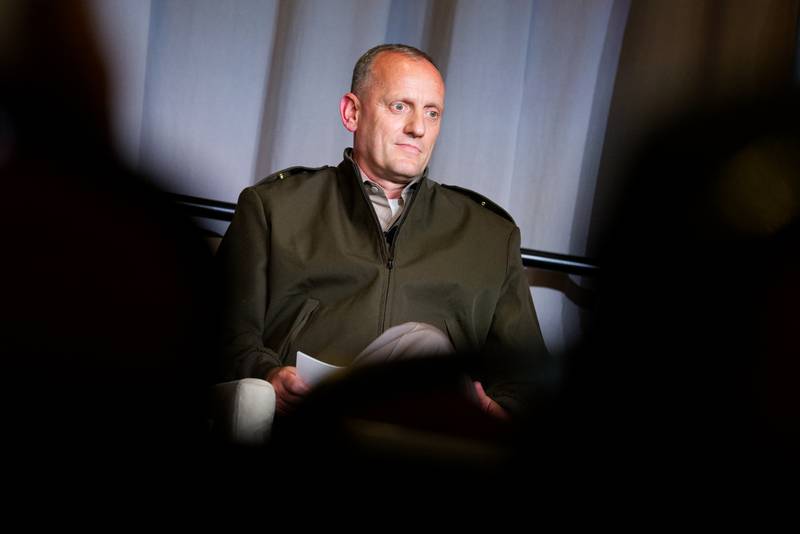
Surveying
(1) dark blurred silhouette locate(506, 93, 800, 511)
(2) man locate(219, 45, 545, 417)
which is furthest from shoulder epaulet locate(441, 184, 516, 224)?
(1) dark blurred silhouette locate(506, 93, 800, 511)

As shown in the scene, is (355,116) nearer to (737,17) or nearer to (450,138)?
(450,138)

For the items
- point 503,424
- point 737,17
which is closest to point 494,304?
point 737,17

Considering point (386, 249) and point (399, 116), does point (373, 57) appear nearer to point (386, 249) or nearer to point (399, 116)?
point (399, 116)

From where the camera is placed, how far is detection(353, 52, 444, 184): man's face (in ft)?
3.82

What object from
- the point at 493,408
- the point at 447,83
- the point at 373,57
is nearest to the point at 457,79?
the point at 447,83

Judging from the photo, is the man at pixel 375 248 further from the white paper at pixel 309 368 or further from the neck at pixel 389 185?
the white paper at pixel 309 368

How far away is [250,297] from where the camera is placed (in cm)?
104

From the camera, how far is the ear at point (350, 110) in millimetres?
1217

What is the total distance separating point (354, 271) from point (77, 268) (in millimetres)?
891

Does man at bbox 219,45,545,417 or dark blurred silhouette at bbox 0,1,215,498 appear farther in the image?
man at bbox 219,45,545,417

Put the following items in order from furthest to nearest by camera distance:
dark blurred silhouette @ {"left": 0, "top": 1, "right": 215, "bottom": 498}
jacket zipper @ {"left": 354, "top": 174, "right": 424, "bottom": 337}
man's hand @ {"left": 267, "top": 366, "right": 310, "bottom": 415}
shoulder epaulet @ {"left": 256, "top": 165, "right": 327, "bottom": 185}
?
shoulder epaulet @ {"left": 256, "top": 165, "right": 327, "bottom": 185} < jacket zipper @ {"left": 354, "top": 174, "right": 424, "bottom": 337} < man's hand @ {"left": 267, "top": 366, "right": 310, "bottom": 415} < dark blurred silhouette @ {"left": 0, "top": 1, "right": 215, "bottom": 498}

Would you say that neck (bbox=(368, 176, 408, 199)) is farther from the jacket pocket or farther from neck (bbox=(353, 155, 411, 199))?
the jacket pocket

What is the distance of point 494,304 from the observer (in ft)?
3.74

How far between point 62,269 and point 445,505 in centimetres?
12
